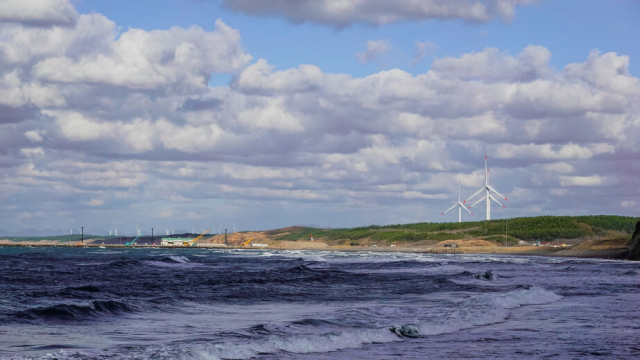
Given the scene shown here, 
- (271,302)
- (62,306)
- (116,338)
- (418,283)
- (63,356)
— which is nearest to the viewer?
(63,356)

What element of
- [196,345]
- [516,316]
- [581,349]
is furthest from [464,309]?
[196,345]

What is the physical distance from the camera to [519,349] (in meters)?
14.8

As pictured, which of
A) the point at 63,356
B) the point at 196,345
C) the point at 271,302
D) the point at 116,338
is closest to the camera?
the point at 63,356

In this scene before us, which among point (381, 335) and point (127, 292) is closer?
point (381, 335)

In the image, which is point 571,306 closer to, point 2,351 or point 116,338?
point 116,338

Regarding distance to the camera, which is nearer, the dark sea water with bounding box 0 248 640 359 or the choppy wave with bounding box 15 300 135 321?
the dark sea water with bounding box 0 248 640 359

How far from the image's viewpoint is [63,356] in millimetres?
13273

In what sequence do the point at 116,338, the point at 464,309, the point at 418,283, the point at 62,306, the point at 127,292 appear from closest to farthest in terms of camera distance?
the point at 116,338
the point at 62,306
the point at 464,309
the point at 127,292
the point at 418,283

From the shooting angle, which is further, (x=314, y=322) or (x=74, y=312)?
(x=74, y=312)

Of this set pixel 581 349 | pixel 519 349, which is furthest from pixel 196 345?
pixel 581 349

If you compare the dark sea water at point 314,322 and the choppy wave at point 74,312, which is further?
the choppy wave at point 74,312

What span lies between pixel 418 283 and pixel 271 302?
12654 millimetres

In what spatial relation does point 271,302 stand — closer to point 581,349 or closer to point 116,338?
point 116,338

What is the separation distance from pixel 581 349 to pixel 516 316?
23.7 feet
